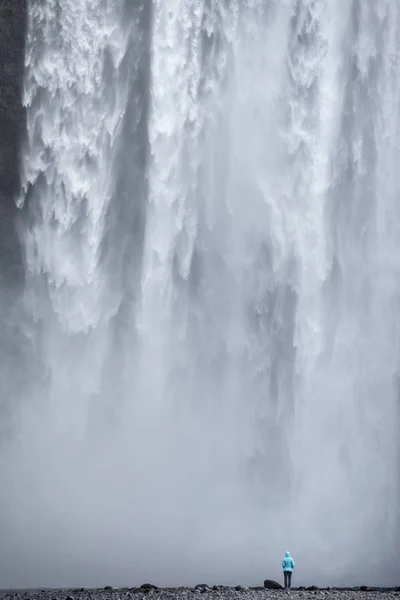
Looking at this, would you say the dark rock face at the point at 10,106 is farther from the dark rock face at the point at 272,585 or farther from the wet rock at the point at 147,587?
the dark rock face at the point at 272,585

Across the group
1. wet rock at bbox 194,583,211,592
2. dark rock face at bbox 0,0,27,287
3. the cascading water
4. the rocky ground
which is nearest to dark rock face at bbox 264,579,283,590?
the rocky ground

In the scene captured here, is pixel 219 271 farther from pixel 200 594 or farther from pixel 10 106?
pixel 200 594

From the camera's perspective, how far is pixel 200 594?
75.2 feet

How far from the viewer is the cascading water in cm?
3016

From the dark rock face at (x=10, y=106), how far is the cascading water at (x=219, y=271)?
0.80 meters

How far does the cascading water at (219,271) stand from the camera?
3016 cm

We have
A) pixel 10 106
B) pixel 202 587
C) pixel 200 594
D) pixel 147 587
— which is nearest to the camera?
pixel 200 594

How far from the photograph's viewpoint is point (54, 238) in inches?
1231

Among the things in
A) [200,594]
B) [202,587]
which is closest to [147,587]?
[202,587]

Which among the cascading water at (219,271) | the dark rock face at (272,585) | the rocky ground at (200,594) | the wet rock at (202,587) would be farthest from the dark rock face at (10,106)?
the dark rock face at (272,585)

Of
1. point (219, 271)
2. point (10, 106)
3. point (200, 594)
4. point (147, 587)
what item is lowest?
point (200, 594)

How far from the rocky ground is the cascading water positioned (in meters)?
4.28

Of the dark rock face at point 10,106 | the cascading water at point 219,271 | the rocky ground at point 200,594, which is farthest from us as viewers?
the dark rock face at point 10,106

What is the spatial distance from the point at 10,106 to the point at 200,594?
1641cm
